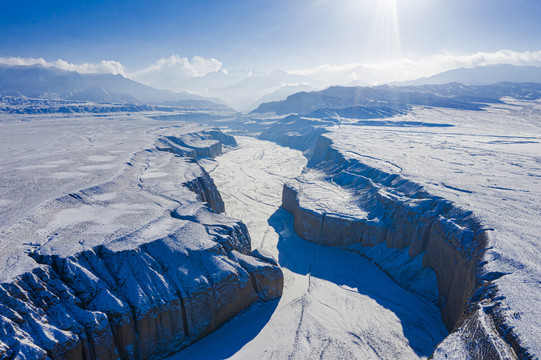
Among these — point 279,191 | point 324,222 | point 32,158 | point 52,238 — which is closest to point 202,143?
point 279,191

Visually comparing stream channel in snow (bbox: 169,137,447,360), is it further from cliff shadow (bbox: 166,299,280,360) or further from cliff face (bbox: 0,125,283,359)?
cliff face (bbox: 0,125,283,359)

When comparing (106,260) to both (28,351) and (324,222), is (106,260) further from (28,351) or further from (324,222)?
(324,222)

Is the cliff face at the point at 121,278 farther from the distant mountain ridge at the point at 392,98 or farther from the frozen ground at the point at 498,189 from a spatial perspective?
the distant mountain ridge at the point at 392,98

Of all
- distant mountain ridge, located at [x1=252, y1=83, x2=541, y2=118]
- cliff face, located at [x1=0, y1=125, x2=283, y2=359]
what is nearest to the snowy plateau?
cliff face, located at [x1=0, y1=125, x2=283, y2=359]

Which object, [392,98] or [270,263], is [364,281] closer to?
[270,263]

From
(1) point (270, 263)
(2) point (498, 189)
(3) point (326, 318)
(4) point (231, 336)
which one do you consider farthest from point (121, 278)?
(2) point (498, 189)
